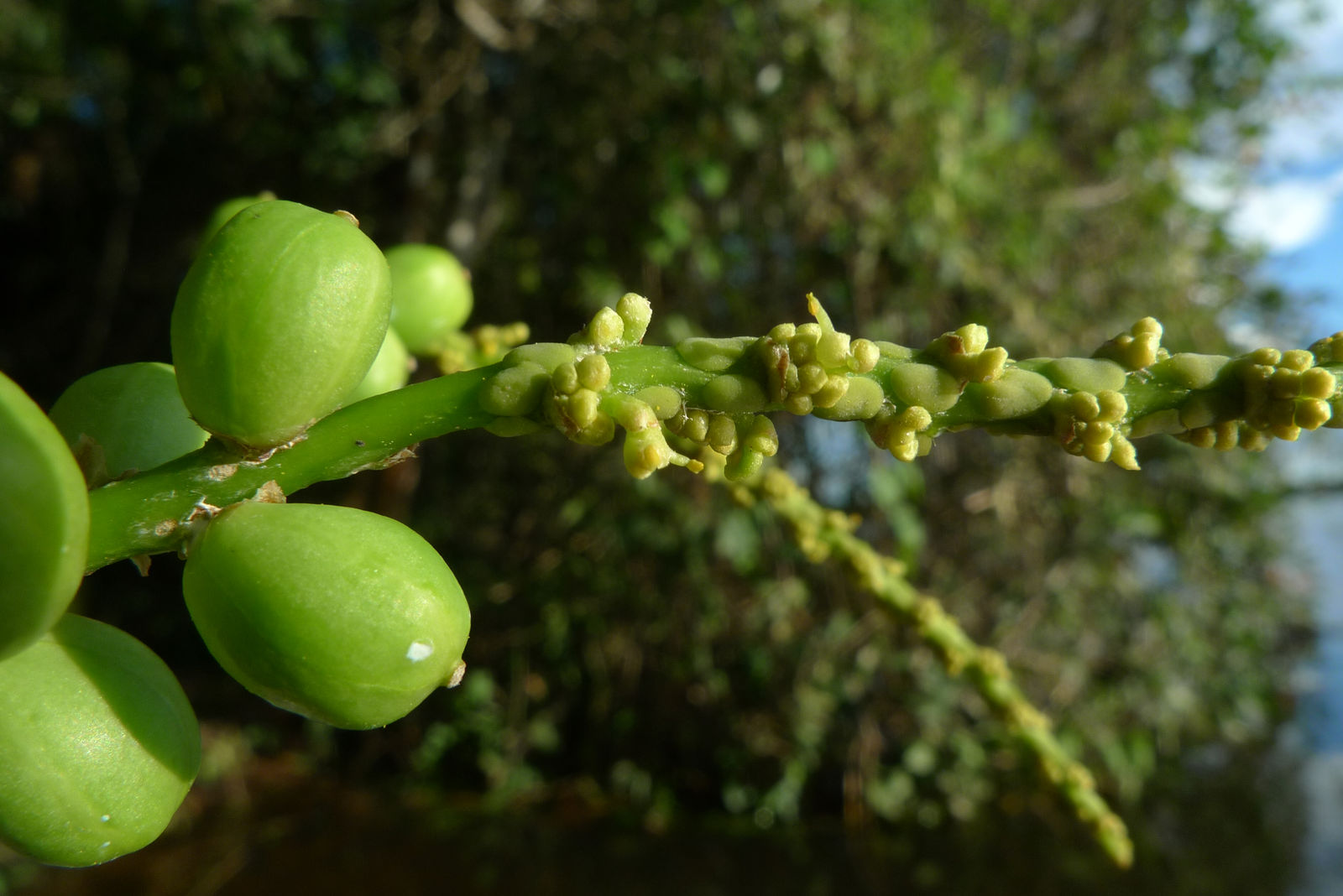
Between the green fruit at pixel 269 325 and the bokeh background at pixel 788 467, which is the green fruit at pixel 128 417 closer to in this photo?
the green fruit at pixel 269 325

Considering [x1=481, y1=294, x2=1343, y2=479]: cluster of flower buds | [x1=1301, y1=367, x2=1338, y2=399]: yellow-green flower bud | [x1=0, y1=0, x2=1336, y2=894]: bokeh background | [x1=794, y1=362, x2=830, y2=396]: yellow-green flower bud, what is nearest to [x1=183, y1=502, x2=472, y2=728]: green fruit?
[x1=481, y1=294, x2=1343, y2=479]: cluster of flower buds

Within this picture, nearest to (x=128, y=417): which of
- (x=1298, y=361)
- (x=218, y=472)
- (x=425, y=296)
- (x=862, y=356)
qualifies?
(x=218, y=472)

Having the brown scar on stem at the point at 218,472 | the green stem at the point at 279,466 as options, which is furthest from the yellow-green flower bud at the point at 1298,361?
the brown scar on stem at the point at 218,472

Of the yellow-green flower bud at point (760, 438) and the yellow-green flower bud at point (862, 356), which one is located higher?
the yellow-green flower bud at point (862, 356)

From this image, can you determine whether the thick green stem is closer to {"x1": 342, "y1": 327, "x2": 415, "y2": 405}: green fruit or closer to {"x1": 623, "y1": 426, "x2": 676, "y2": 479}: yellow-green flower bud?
{"x1": 623, "y1": 426, "x2": 676, "y2": 479}: yellow-green flower bud

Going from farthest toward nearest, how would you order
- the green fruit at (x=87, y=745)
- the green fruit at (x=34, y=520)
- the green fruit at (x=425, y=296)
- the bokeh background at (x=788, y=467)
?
1. the bokeh background at (x=788, y=467)
2. the green fruit at (x=425, y=296)
3. the green fruit at (x=87, y=745)
4. the green fruit at (x=34, y=520)

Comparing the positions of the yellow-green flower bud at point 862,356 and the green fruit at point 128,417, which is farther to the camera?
the green fruit at point 128,417
